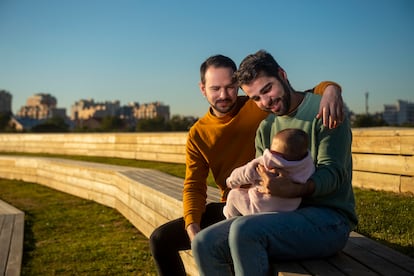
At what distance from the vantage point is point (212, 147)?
3217mm

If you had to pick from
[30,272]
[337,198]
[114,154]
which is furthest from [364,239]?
[114,154]

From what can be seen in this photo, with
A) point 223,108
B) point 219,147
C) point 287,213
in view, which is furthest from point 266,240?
point 223,108

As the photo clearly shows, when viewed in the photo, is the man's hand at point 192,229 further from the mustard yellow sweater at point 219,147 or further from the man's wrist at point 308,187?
the man's wrist at point 308,187

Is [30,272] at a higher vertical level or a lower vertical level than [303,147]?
lower

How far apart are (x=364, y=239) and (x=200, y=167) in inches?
48.4

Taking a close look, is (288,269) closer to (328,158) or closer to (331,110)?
(328,158)

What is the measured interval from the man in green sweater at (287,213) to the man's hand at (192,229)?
0.53 metres

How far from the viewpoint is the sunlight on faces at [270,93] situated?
8.44ft

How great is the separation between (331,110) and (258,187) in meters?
0.56

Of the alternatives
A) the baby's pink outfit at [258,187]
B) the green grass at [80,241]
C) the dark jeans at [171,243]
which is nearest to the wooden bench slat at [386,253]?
the baby's pink outfit at [258,187]

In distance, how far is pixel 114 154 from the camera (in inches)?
644

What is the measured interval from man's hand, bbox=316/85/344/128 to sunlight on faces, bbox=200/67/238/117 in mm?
802

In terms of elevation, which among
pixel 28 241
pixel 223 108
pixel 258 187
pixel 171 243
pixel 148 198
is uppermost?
pixel 223 108

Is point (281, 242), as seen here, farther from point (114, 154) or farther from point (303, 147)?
point (114, 154)
